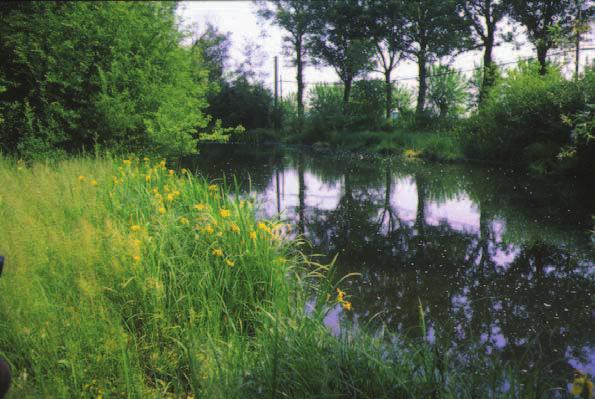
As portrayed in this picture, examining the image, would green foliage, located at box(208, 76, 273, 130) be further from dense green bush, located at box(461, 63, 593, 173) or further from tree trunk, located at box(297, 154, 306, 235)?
dense green bush, located at box(461, 63, 593, 173)

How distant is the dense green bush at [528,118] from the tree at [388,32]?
41.5 ft

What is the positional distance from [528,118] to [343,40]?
→ 21.6 metres

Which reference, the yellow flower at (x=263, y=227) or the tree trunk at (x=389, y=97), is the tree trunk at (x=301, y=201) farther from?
the tree trunk at (x=389, y=97)

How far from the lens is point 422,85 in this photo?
28469 millimetres

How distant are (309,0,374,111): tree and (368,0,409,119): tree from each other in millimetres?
829

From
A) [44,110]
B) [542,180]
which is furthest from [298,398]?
[542,180]

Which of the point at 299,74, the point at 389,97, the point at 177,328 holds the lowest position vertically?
the point at 177,328

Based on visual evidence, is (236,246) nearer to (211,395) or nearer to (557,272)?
(211,395)

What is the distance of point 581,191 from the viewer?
11500 mm

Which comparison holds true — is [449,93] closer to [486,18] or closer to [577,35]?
[486,18]

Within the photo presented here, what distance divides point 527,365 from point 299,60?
35504mm

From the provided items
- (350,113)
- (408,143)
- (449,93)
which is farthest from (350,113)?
(408,143)

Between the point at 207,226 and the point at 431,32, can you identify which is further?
the point at 431,32

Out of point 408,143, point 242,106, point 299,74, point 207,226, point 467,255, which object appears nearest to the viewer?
point 207,226
